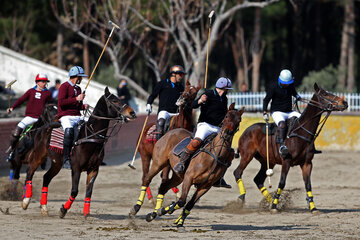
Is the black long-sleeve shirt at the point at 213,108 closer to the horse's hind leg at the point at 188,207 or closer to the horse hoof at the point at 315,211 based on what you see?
the horse's hind leg at the point at 188,207

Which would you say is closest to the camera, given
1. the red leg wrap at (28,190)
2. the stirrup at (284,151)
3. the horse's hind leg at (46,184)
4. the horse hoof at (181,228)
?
the horse hoof at (181,228)

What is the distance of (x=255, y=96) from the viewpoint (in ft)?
98.8

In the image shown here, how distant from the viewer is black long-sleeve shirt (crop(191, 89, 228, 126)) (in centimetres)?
1298

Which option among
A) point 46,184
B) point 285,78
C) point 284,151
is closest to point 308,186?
point 284,151

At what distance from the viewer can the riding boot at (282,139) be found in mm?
15336

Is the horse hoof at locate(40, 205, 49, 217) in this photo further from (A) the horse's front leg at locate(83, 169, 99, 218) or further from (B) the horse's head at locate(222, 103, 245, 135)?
(B) the horse's head at locate(222, 103, 245, 135)

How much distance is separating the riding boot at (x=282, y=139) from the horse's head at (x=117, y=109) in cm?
368

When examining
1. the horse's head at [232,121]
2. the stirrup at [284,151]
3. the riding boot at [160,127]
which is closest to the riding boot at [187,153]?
the horse's head at [232,121]

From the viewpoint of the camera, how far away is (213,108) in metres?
13.0

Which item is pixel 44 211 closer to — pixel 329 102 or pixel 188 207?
pixel 188 207

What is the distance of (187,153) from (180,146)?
1.41ft

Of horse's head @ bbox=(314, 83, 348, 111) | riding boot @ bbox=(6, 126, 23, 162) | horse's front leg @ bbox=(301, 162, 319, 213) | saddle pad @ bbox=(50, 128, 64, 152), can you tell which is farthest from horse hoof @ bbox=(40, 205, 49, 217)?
horse's head @ bbox=(314, 83, 348, 111)

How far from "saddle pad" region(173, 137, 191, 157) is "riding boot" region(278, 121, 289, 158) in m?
2.99

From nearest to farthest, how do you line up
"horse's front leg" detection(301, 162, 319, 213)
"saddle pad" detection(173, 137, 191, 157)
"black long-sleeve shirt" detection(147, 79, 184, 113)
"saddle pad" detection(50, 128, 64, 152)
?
"saddle pad" detection(173, 137, 191, 157), "saddle pad" detection(50, 128, 64, 152), "horse's front leg" detection(301, 162, 319, 213), "black long-sleeve shirt" detection(147, 79, 184, 113)
